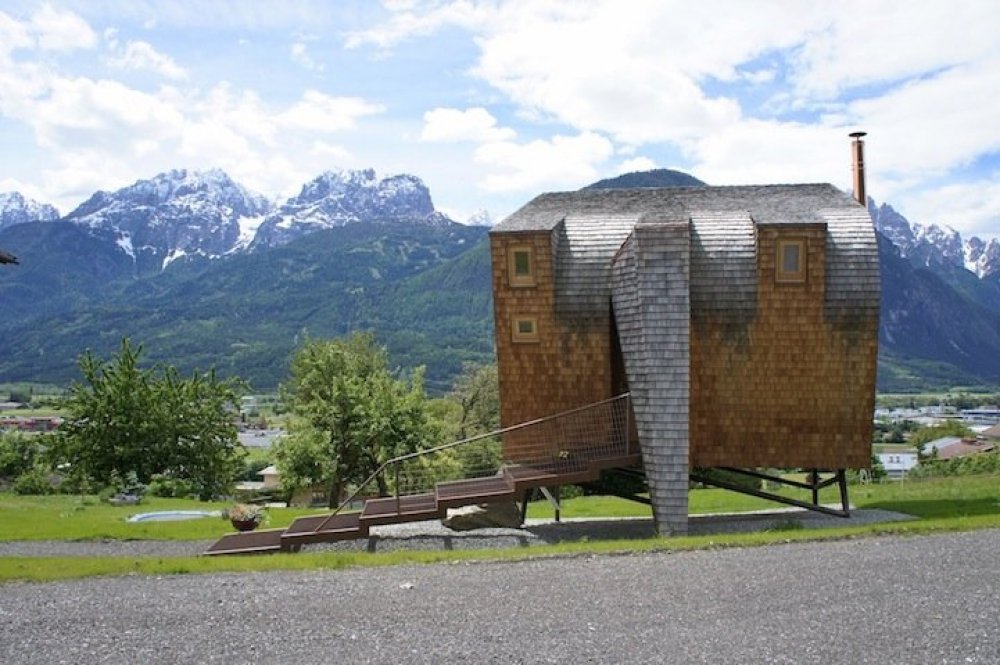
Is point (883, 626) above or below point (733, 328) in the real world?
below

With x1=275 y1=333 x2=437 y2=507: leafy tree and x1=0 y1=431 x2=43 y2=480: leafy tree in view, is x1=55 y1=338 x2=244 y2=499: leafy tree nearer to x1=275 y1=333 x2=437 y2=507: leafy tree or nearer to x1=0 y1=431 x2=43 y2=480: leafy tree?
x1=275 y1=333 x2=437 y2=507: leafy tree

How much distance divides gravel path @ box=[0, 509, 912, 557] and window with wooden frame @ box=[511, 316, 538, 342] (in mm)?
4359

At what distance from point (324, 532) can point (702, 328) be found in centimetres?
900

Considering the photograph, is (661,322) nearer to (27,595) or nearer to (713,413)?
(713,413)

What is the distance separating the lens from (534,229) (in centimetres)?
1847

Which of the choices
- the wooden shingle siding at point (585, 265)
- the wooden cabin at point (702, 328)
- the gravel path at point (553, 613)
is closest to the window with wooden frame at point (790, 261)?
the wooden cabin at point (702, 328)

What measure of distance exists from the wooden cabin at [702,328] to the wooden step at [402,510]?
2121mm

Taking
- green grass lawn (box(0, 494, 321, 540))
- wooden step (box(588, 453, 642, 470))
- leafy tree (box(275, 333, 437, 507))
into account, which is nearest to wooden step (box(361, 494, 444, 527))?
wooden step (box(588, 453, 642, 470))

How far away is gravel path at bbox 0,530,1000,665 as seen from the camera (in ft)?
28.7

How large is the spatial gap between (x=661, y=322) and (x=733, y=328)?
1.89 m

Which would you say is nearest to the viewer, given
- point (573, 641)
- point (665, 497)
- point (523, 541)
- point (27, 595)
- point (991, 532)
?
point (573, 641)

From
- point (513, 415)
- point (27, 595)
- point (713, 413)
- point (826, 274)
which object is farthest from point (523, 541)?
point (27, 595)

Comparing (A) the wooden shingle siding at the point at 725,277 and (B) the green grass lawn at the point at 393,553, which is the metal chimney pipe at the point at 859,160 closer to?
(A) the wooden shingle siding at the point at 725,277

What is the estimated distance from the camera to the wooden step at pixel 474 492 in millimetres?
17500
